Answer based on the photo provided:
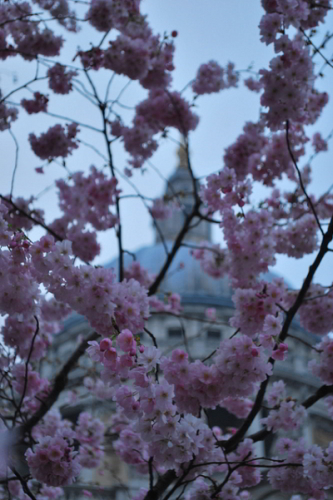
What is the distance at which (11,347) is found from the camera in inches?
239

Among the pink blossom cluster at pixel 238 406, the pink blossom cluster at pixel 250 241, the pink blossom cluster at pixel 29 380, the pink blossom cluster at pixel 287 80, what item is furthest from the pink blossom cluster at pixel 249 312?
the pink blossom cluster at pixel 29 380

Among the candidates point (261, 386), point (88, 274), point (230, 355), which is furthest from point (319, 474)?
point (88, 274)

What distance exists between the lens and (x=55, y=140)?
7.29 meters

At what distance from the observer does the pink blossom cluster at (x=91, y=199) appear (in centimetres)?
783

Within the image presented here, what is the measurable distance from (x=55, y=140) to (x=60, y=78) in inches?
31.7

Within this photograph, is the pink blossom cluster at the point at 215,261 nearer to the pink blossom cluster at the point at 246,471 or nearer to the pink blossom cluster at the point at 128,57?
the pink blossom cluster at the point at 128,57

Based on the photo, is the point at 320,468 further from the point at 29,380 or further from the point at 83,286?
the point at 29,380

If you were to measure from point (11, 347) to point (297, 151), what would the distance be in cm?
546

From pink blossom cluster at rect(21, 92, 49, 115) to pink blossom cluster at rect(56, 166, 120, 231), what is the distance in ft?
3.81

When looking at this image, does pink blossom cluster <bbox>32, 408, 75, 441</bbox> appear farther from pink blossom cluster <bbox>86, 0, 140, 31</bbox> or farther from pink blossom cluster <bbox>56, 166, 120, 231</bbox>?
pink blossom cluster <bbox>86, 0, 140, 31</bbox>

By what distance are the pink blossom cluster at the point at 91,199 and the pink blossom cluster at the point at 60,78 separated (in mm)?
1271

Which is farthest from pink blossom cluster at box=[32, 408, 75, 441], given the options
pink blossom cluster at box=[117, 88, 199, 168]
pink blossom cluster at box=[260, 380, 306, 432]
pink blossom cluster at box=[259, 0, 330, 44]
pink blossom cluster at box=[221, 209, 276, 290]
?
pink blossom cluster at box=[259, 0, 330, 44]

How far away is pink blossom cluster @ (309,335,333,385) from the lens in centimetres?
504

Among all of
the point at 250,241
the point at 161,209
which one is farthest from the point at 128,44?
the point at 161,209
